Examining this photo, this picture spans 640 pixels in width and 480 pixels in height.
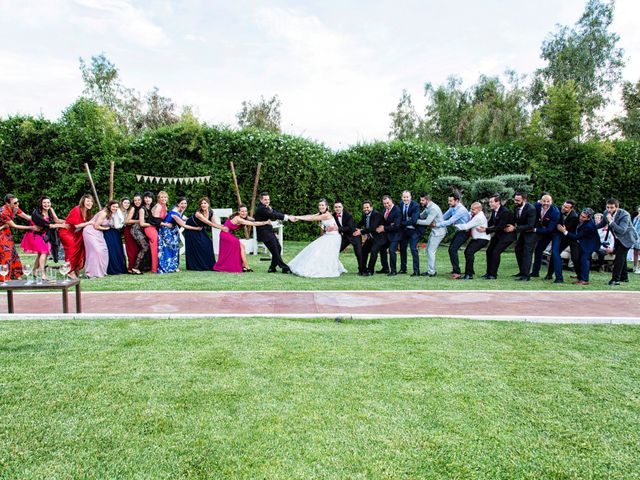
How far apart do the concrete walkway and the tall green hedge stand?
979cm

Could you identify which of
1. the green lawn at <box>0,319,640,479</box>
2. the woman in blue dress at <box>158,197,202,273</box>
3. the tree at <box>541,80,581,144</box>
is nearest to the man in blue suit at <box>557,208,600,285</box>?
A: the green lawn at <box>0,319,640,479</box>

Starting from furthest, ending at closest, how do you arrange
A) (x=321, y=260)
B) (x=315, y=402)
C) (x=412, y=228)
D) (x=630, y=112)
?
1. (x=630, y=112)
2. (x=412, y=228)
3. (x=321, y=260)
4. (x=315, y=402)

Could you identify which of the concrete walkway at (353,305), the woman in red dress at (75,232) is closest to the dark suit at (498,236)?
the concrete walkway at (353,305)

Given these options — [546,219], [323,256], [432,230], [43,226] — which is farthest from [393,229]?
[43,226]

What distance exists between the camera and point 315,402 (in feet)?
11.5

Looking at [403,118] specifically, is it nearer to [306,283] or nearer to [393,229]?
[393,229]

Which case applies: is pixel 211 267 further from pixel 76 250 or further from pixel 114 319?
pixel 114 319

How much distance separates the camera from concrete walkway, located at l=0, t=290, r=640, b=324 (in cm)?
614

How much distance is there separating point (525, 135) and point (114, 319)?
1702 centimetres

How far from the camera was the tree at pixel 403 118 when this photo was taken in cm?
3797

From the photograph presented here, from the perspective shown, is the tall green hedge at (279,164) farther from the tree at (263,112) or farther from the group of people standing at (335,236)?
the tree at (263,112)

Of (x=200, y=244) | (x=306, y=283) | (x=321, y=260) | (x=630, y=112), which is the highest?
(x=630, y=112)

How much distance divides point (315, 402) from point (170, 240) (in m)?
8.41

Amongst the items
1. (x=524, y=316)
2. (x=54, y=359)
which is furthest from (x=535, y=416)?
(x=54, y=359)
